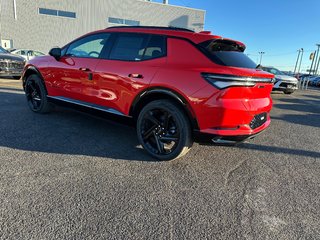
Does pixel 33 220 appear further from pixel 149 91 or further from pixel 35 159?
pixel 149 91

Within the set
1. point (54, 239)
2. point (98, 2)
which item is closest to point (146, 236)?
point (54, 239)

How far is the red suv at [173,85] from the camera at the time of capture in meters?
2.79

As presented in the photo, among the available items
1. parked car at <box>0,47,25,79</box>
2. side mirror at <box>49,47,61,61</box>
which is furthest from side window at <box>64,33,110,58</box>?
parked car at <box>0,47,25,79</box>

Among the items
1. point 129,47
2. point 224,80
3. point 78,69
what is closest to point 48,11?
point 78,69

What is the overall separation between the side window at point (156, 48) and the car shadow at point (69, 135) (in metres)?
1.05

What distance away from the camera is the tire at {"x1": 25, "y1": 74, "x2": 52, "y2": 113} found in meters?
4.91

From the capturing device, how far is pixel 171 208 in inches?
90.4

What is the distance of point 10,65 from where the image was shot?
9.57 m

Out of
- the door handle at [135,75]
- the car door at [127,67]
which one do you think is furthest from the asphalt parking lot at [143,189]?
the door handle at [135,75]

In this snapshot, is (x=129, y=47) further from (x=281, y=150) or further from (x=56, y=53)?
(x=281, y=150)

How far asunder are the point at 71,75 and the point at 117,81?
3.97ft

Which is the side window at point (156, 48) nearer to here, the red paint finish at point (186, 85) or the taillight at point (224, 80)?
the red paint finish at point (186, 85)

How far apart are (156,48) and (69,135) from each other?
2.13 meters

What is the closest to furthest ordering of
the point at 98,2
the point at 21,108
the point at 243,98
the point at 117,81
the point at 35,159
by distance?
the point at 243,98 < the point at 35,159 < the point at 117,81 < the point at 21,108 < the point at 98,2
